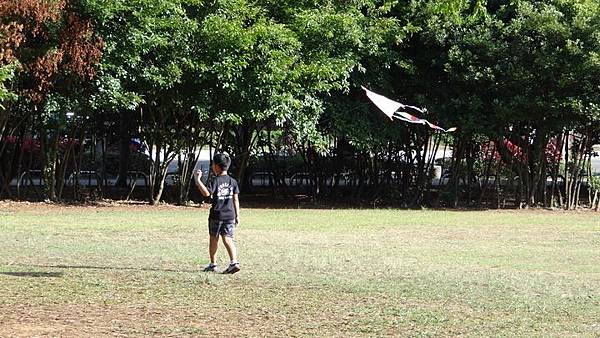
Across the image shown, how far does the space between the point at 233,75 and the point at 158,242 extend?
5794 millimetres

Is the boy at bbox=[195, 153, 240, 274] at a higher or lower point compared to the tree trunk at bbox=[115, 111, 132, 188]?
lower

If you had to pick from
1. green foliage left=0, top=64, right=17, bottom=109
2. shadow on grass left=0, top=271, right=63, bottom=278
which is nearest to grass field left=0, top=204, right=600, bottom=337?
shadow on grass left=0, top=271, right=63, bottom=278

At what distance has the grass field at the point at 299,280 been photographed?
7.57 metres

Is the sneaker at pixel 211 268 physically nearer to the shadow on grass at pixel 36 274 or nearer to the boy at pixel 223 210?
the boy at pixel 223 210

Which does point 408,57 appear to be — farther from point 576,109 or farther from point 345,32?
point 576,109

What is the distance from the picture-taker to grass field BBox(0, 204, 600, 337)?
24.8 ft

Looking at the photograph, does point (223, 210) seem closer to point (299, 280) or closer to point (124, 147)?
point (299, 280)

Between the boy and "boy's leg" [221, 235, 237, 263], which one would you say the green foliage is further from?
"boy's leg" [221, 235, 237, 263]

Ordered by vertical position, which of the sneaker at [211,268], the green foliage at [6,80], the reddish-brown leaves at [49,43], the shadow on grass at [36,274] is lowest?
the shadow on grass at [36,274]

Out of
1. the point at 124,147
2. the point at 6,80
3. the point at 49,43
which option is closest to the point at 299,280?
the point at 6,80

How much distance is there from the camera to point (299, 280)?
9.62 meters

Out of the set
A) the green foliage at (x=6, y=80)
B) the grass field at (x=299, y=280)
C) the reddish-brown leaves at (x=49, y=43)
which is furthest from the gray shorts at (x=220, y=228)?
the reddish-brown leaves at (x=49, y=43)

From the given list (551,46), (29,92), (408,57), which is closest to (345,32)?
(408,57)

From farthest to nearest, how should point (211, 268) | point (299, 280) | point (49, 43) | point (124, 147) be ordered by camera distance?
1. point (124, 147)
2. point (49, 43)
3. point (211, 268)
4. point (299, 280)
